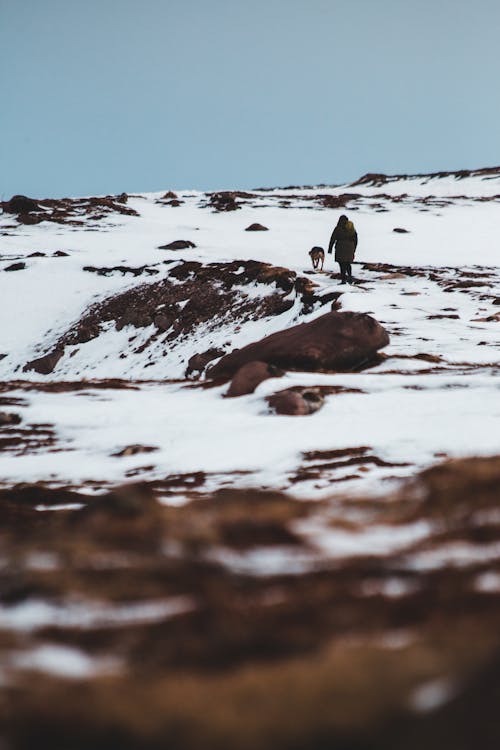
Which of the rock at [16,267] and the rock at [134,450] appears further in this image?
the rock at [16,267]

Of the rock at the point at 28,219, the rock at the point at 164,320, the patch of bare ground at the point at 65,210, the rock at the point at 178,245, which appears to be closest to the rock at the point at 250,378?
the rock at the point at 164,320

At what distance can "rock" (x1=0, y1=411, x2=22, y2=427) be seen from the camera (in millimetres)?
6035

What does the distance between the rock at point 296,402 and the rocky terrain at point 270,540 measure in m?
0.02

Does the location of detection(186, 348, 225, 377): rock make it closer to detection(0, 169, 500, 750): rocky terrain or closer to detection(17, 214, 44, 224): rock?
detection(0, 169, 500, 750): rocky terrain

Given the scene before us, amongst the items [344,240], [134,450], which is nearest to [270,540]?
[134,450]

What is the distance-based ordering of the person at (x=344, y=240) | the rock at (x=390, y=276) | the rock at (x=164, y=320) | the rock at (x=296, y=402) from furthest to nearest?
the rock at (x=390, y=276) < the rock at (x=164, y=320) < the person at (x=344, y=240) < the rock at (x=296, y=402)

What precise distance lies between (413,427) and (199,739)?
421 cm

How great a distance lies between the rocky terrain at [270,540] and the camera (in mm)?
1088

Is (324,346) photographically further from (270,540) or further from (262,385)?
(270,540)

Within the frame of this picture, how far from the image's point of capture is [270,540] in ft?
6.20

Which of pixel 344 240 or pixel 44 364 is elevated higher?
pixel 344 240

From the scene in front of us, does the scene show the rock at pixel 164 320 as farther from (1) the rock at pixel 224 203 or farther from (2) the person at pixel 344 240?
(1) the rock at pixel 224 203

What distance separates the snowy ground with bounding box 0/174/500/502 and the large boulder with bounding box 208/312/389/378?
47 cm

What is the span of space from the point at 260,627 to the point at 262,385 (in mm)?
5308
